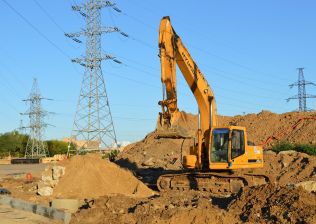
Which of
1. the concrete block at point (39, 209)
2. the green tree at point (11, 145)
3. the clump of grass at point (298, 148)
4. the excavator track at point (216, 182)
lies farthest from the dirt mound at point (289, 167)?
the green tree at point (11, 145)

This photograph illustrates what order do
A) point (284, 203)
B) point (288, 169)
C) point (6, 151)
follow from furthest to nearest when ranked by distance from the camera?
point (6, 151), point (288, 169), point (284, 203)

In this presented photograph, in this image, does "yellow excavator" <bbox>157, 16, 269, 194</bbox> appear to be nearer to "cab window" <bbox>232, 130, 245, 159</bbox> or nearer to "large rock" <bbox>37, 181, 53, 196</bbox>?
"cab window" <bbox>232, 130, 245, 159</bbox>

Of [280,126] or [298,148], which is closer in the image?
[298,148]

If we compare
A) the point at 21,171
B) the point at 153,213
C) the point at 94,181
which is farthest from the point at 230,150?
the point at 21,171

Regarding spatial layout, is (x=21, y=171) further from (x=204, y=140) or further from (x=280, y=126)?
(x=204, y=140)

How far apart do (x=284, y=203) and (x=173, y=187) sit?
27.5 ft

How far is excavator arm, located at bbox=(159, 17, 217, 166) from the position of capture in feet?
55.7

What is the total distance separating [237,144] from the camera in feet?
55.4

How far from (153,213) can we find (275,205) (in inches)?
114

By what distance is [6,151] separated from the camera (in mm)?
86062

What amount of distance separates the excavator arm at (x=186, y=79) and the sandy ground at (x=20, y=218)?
18.4ft

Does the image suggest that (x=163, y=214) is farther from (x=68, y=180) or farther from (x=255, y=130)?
(x=255, y=130)

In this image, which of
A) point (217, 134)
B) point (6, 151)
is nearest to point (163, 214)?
point (217, 134)

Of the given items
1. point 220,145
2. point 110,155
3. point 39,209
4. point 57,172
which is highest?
point 220,145
